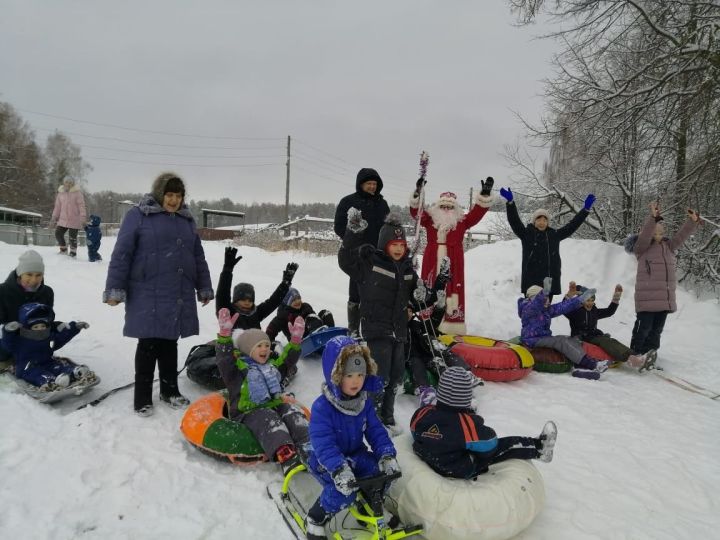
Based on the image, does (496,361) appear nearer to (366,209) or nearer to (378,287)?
(378,287)

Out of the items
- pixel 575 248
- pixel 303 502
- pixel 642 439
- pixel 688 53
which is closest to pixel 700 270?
pixel 575 248

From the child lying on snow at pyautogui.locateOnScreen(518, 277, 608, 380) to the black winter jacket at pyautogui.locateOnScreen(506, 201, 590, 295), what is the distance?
344 mm

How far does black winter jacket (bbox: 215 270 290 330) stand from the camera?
4383mm

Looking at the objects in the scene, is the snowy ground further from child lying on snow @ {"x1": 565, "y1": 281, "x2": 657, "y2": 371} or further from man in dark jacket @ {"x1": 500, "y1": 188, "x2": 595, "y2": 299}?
man in dark jacket @ {"x1": 500, "y1": 188, "x2": 595, "y2": 299}

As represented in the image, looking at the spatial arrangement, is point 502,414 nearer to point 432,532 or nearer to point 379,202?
point 432,532

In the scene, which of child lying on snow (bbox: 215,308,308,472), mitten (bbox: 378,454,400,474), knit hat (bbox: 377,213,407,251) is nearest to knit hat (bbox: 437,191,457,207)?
knit hat (bbox: 377,213,407,251)

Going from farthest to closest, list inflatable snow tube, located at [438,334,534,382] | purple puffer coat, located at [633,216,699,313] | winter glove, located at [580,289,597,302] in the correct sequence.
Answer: purple puffer coat, located at [633,216,699,313], winter glove, located at [580,289,597,302], inflatable snow tube, located at [438,334,534,382]

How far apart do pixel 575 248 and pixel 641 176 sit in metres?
2.67

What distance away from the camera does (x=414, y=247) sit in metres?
5.23

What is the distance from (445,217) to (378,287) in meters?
2.50

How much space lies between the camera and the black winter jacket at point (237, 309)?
438 cm

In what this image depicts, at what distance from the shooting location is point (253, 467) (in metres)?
3.14

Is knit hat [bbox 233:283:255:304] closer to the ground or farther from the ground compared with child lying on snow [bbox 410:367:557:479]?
farther from the ground

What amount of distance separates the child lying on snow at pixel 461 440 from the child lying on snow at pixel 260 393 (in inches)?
34.5
